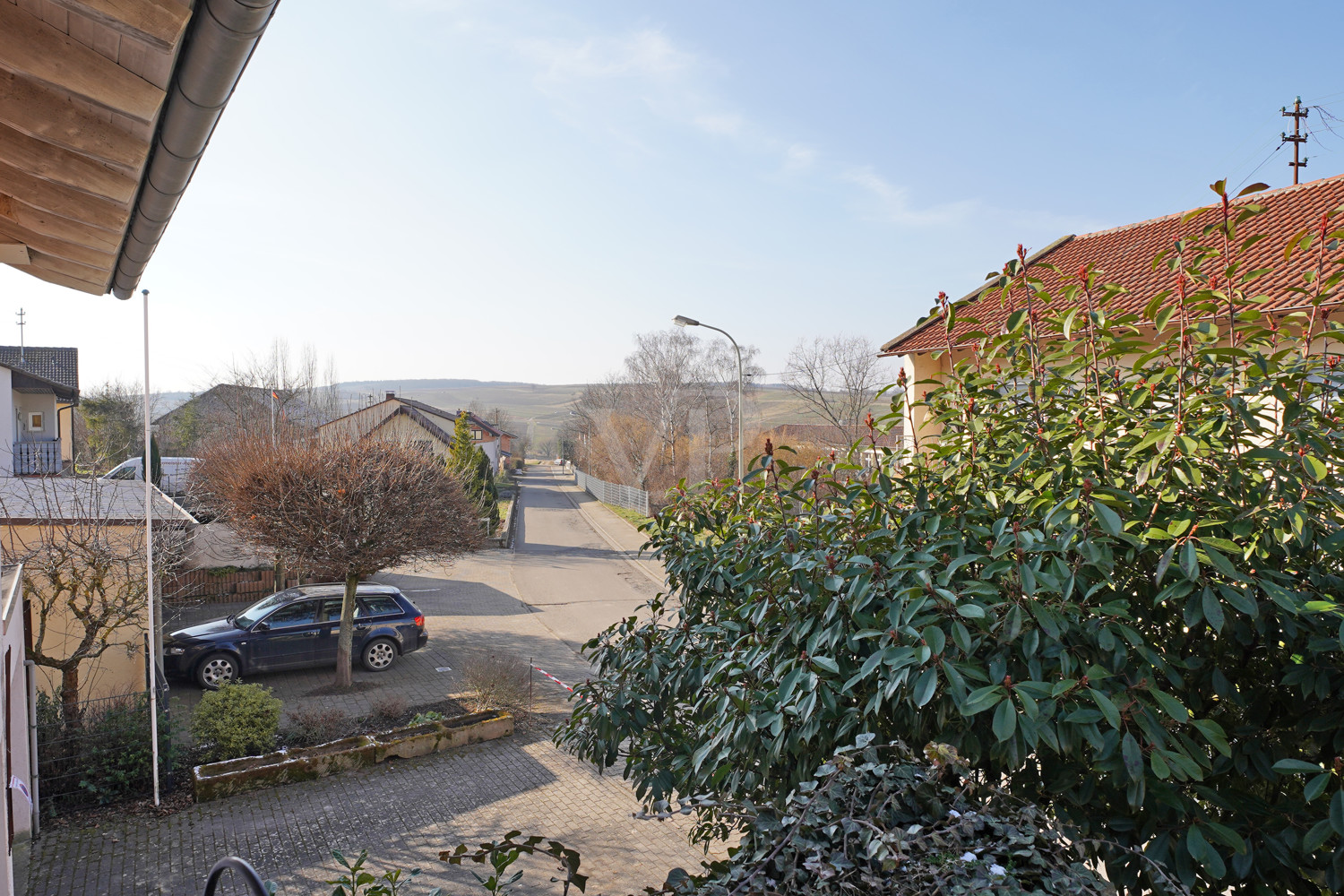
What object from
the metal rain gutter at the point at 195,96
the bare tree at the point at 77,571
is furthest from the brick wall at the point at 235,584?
the metal rain gutter at the point at 195,96

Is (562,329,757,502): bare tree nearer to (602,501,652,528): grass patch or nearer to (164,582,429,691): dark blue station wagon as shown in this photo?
(602,501,652,528): grass patch

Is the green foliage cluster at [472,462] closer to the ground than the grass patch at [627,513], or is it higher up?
higher up

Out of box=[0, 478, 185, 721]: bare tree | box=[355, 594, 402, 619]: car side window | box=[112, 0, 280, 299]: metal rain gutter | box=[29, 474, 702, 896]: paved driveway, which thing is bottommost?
box=[29, 474, 702, 896]: paved driveway

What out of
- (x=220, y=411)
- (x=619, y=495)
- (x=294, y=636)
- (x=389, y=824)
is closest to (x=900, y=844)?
(x=389, y=824)

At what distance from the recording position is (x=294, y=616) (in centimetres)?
1280

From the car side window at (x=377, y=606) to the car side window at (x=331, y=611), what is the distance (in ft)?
1.02

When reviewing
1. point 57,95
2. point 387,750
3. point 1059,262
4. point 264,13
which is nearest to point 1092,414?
point 264,13

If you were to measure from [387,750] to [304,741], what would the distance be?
116 cm

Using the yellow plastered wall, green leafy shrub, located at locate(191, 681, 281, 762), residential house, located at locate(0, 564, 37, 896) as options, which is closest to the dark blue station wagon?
the yellow plastered wall

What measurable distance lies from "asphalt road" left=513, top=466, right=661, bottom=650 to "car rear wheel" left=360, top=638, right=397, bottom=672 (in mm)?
3604

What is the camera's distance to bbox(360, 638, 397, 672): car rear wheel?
13.2m

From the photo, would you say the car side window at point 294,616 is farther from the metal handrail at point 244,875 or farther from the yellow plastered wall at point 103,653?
the metal handrail at point 244,875

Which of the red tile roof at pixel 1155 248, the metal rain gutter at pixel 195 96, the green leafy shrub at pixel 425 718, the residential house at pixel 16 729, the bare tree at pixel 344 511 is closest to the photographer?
the metal rain gutter at pixel 195 96

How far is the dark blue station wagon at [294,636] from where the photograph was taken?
12.0 metres
